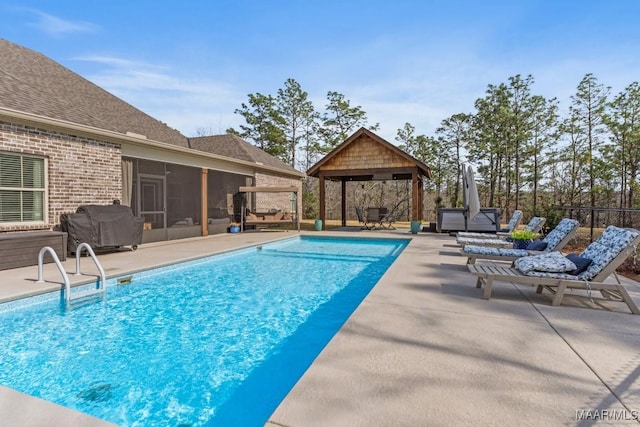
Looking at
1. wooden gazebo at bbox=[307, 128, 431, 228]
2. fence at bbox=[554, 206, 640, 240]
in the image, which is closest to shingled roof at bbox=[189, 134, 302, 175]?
wooden gazebo at bbox=[307, 128, 431, 228]

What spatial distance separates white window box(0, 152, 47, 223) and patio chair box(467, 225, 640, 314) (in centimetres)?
906

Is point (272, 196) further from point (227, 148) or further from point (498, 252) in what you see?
point (498, 252)

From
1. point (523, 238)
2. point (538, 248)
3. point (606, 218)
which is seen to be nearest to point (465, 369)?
point (538, 248)

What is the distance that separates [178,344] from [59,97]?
29.8ft

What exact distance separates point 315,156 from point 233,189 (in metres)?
13.2

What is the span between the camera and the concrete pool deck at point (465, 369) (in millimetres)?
1984

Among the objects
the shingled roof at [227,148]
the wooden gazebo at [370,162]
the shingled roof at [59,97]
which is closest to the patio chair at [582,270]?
the shingled roof at [59,97]

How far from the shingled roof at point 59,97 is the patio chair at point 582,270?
368 inches

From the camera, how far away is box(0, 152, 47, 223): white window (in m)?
7.09

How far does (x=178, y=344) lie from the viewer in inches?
152

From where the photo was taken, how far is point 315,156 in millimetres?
28328

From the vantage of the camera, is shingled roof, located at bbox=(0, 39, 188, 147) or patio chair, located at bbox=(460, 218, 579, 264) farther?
shingled roof, located at bbox=(0, 39, 188, 147)

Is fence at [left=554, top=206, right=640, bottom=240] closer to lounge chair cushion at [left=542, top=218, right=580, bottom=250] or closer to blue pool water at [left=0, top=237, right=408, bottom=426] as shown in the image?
lounge chair cushion at [left=542, top=218, right=580, bottom=250]

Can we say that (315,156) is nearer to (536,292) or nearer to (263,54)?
(263,54)
